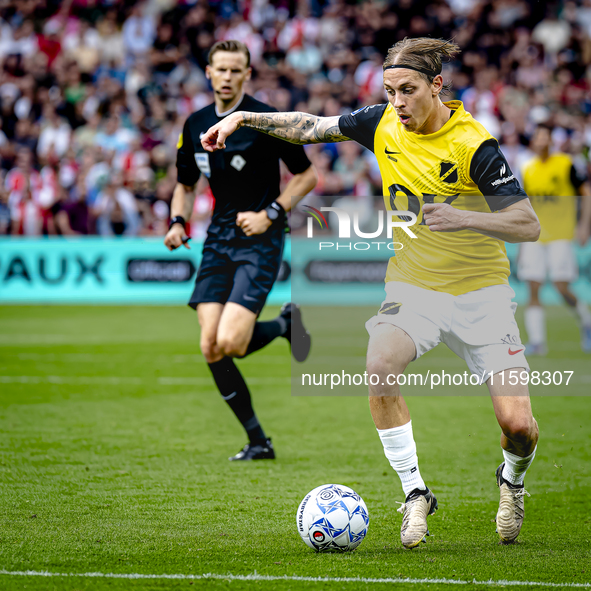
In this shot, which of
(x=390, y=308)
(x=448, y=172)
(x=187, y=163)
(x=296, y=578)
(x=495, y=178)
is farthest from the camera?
(x=187, y=163)

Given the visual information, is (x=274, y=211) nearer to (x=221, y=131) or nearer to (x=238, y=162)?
(x=238, y=162)

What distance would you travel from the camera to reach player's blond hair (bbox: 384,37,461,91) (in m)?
3.79

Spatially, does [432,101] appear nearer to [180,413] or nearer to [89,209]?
[180,413]

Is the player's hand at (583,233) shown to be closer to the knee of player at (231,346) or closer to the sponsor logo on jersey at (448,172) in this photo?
the knee of player at (231,346)

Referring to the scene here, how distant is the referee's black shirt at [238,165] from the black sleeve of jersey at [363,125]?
5.29 feet

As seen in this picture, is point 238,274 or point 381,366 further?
point 238,274

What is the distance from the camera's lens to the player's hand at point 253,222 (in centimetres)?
552

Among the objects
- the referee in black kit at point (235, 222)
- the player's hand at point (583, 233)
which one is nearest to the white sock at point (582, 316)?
the player's hand at point (583, 233)

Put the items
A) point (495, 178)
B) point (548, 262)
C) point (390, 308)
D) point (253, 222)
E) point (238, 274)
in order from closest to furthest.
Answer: point (495, 178) → point (390, 308) → point (253, 222) → point (238, 274) → point (548, 262)

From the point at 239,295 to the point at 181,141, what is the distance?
3.98 ft

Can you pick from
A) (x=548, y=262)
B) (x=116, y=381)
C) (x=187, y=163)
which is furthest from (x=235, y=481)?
(x=548, y=262)

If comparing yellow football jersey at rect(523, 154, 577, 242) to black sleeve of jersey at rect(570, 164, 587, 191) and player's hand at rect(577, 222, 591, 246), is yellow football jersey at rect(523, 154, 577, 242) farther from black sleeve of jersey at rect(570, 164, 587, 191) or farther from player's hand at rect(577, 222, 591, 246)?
player's hand at rect(577, 222, 591, 246)

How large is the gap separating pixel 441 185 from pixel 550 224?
6.57m

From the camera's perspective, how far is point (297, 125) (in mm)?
4297
